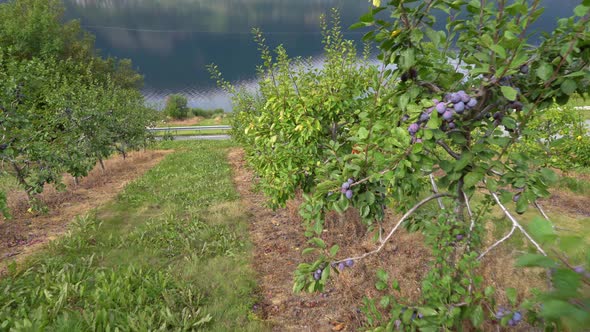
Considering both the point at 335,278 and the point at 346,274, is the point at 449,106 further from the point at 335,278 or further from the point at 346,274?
the point at 335,278

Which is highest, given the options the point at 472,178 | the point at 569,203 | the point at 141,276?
the point at 472,178

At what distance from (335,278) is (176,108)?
5888 centimetres

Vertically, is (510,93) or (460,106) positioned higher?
(510,93)

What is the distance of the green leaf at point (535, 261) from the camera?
74 cm

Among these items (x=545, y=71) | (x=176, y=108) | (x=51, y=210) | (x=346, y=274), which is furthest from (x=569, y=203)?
(x=176, y=108)

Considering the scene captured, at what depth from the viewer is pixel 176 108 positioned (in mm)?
58188

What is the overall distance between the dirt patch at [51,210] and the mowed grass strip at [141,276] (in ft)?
2.35

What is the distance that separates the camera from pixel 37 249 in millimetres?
6770

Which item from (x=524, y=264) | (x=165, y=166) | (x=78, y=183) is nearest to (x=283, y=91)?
(x=524, y=264)

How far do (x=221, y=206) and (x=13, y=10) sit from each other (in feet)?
104

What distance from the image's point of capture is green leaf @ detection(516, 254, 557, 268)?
741mm

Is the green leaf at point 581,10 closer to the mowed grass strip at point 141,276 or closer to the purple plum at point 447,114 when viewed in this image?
the purple plum at point 447,114

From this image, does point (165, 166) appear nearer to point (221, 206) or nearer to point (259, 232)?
point (221, 206)

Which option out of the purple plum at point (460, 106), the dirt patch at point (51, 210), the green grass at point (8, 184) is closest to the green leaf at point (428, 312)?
the purple plum at point (460, 106)
